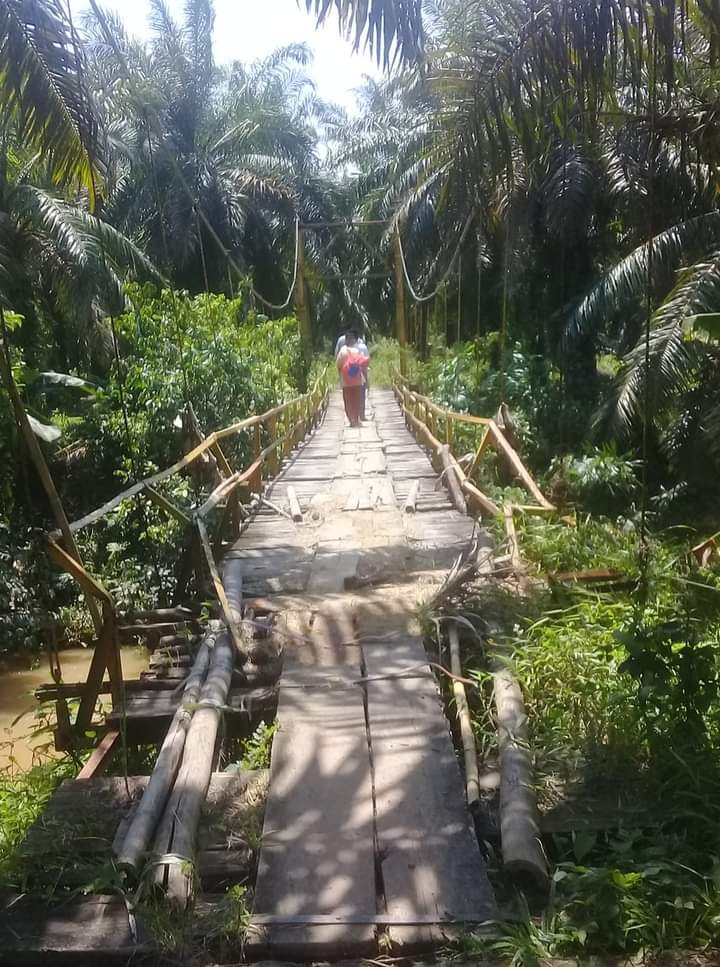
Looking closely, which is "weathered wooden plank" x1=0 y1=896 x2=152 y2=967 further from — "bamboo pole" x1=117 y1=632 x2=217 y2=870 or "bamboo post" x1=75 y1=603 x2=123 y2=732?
"bamboo post" x1=75 y1=603 x2=123 y2=732

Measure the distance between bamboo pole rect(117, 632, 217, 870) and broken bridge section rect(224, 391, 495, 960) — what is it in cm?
31

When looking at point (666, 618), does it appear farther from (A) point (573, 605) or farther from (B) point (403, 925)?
(B) point (403, 925)

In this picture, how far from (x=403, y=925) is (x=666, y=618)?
75.4 inches

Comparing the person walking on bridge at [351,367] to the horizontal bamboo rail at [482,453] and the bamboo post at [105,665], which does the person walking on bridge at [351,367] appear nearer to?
the horizontal bamboo rail at [482,453]

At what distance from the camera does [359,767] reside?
9.61 ft

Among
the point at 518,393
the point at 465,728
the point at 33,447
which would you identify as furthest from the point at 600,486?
the point at 33,447

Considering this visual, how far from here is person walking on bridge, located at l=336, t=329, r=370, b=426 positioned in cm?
1168

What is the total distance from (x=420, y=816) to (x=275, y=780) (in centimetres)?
48

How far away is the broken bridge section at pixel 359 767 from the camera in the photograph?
2250 millimetres

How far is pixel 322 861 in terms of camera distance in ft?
8.06

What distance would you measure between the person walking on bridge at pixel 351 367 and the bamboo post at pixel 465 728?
26.5 ft

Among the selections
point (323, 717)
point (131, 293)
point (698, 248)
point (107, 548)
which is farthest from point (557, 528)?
point (131, 293)

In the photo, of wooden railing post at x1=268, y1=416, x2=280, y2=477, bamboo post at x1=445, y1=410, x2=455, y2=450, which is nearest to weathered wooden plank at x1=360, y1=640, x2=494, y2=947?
bamboo post at x1=445, y1=410, x2=455, y2=450

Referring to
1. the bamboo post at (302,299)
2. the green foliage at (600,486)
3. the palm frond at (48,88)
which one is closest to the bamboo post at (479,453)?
the green foliage at (600,486)
